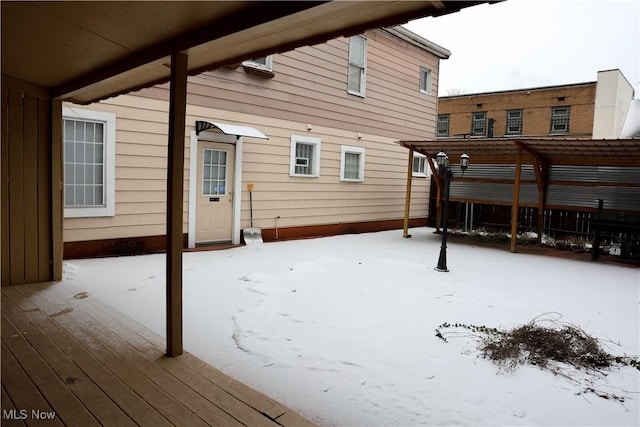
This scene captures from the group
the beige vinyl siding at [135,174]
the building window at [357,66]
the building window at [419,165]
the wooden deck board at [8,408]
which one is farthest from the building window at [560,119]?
the wooden deck board at [8,408]

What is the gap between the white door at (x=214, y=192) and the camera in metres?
7.77

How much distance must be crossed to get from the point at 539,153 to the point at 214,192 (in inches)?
296

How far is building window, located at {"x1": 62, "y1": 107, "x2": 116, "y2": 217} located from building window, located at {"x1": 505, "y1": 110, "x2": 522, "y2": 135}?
74.5 feet

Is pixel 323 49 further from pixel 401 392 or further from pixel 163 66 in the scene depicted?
pixel 401 392

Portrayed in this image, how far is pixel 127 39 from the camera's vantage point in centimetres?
263

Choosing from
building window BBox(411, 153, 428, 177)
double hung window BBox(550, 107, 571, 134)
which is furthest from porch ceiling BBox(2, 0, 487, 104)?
double hung window BBox(550, 107, 571, 134)

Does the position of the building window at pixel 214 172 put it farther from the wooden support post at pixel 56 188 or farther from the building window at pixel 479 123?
the building window at pixel 479 123

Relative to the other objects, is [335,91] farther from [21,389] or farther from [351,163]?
A: [21,389]

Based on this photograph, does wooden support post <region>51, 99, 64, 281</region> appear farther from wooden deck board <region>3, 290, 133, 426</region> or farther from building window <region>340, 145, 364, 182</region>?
building window <region>340, 145, 364, 182</region>

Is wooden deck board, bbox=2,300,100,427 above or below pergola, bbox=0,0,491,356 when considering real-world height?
below

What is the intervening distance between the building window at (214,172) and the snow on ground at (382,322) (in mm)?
1313

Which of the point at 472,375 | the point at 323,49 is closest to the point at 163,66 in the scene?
the point at 472,375

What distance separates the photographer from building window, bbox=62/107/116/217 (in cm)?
614

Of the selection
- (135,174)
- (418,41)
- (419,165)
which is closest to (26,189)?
(135,174)
